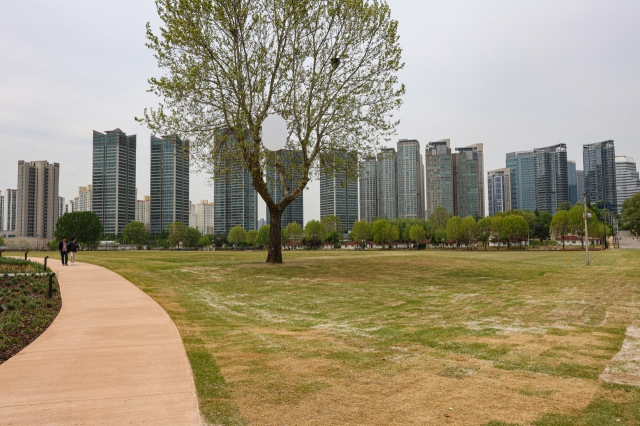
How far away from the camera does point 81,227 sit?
96.5 meters

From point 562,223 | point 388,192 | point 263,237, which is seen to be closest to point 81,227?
point 263,237

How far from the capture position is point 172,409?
499 centimetres

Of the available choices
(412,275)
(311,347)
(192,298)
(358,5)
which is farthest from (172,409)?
(358,5)

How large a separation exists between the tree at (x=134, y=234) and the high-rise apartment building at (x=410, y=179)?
10132cm

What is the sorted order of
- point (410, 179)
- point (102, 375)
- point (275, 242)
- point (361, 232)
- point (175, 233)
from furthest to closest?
point (410, 179)
point (175, 233)
point (361, 232)
point (275, 242)
point (102, 375)

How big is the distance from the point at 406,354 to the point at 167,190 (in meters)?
147

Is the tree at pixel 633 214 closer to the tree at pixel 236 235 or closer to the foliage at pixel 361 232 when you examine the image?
the foliage at pixel 361 232

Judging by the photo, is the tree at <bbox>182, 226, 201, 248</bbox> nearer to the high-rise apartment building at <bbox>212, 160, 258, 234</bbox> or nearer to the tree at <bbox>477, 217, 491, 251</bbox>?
the high-rise apartment building at <bbox>212, 160, 258, 234</bbox>

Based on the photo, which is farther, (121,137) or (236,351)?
(121,137)

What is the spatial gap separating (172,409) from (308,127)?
21.4 meters

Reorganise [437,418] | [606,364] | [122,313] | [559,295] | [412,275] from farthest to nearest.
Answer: [412,275] < [559,295] < [122,313] < [606,364] < [437,418]

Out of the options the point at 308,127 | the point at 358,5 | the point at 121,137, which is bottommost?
the point at 308,127

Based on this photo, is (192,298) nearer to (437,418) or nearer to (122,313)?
(122,313)

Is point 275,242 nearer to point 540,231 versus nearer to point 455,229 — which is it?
point 455,229
